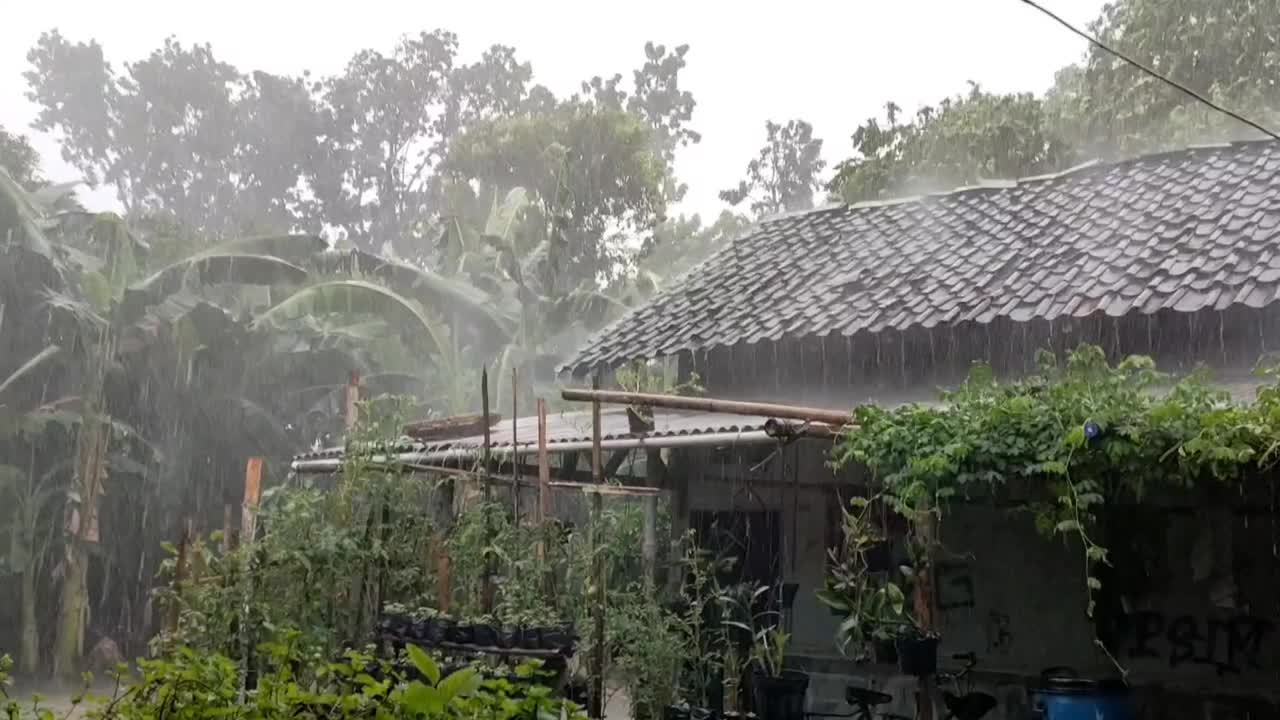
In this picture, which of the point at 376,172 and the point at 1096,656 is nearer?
the point at 1096,656

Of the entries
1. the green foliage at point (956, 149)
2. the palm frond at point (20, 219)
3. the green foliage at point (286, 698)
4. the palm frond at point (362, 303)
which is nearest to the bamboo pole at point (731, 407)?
the green foliage at point (286, 698)

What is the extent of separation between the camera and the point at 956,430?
23.1 ft

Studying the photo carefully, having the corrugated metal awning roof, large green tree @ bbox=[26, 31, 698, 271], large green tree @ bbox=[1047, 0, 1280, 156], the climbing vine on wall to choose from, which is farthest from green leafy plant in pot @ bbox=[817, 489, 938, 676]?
large green tree @ bbox=[26, 31, 698, 271]

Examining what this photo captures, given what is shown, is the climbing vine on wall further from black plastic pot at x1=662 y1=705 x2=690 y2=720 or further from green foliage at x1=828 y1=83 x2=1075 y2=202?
green foliage at x1=828 y1=83 x2=1075 y2=202

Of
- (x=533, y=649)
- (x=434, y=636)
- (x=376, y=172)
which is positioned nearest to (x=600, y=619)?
(x=533, y=649)

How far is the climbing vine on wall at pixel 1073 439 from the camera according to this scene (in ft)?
20.8

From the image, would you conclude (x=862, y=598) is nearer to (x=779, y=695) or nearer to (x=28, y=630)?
(x=779, y=695)

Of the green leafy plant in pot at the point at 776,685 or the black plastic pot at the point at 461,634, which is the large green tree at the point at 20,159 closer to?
the black plastic pot at the point at 461,634

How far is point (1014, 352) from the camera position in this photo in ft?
31.9

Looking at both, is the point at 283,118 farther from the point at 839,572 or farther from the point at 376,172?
the point at 839,572

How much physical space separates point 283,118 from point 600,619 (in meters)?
32.1

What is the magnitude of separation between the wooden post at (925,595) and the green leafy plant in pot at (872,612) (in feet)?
0.18

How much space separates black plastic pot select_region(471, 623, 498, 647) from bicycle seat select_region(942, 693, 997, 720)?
3042 mm

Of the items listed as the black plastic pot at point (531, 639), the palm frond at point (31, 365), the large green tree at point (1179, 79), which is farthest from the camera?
the large green tree at point (1179, 79)
